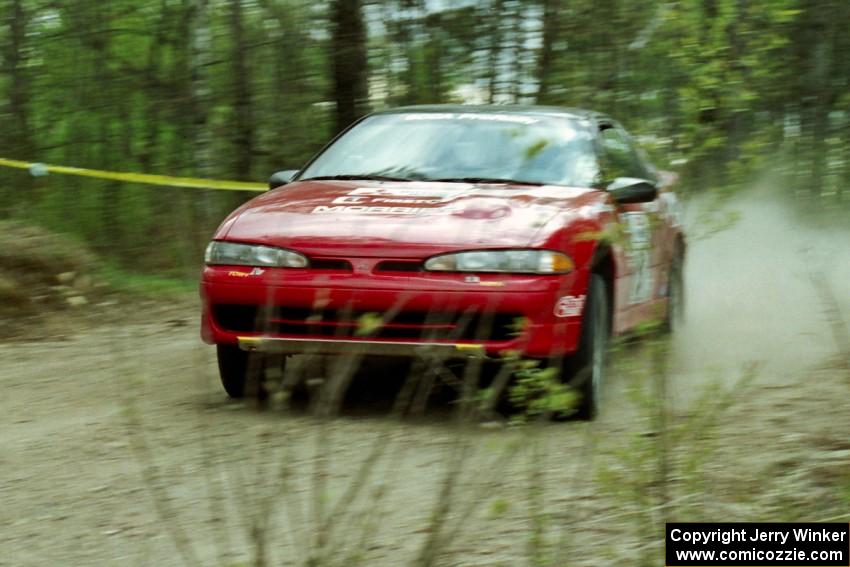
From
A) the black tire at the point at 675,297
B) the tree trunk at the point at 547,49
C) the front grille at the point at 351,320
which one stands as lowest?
the black tire at the point at 675,297

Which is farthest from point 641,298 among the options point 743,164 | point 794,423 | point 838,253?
point 838,253

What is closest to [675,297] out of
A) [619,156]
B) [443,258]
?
[619,156]

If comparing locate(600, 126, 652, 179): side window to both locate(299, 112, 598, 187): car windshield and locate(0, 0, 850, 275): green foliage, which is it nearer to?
locate(299, 112, 598, 187): car windshield

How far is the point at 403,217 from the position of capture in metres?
6.51

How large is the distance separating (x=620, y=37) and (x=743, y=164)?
7.46 metres

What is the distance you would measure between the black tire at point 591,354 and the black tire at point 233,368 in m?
1.63

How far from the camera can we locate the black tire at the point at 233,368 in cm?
686

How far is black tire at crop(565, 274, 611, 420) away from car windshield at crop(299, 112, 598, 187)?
2.69ft

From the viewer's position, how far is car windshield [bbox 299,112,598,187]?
738 cm

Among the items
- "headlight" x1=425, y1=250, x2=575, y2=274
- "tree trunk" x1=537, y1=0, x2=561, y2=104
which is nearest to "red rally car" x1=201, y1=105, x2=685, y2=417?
"headlight" x1=425, y1=250, x2=575, y2=274

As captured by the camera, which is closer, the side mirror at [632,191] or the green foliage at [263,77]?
the side mirror at [632,191]

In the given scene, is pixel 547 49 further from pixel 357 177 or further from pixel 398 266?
pixel 398 266

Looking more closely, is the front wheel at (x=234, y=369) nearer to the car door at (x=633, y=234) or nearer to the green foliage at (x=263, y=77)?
the car door at (x=633, y=234)

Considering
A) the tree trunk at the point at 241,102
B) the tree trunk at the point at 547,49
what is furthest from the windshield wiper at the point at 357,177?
the tree trunk at the point at 547,49
